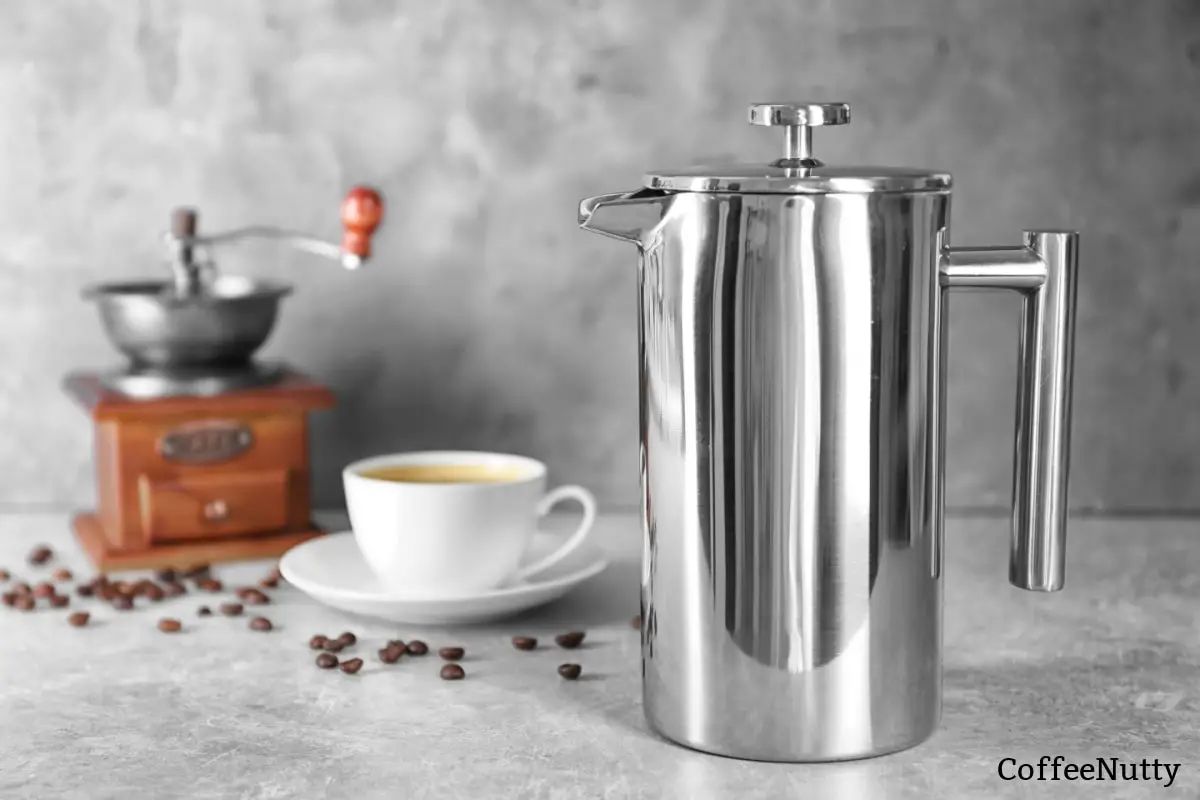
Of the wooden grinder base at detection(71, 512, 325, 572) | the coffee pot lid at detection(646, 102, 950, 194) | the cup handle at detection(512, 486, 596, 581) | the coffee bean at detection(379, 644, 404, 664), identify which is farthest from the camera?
the wooden grinder base at detection(71, 512, 325, 572)

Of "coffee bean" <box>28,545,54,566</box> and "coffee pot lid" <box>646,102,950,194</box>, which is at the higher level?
"coffee pot lid" <box>646,102,950,194</box>

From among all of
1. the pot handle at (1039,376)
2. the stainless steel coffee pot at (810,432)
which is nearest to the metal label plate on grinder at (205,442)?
the stainless steel coffee pot at (810,432)

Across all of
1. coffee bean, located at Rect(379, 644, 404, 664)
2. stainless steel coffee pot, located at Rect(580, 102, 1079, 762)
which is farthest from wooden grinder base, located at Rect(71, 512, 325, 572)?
stainless steel coffee pot, located at Rect(580, 102, 1079, 762)

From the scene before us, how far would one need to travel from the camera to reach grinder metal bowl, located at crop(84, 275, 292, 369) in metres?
1.22

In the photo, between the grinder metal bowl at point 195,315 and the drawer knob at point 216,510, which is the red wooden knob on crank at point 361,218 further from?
the drawer knob at point 216,510

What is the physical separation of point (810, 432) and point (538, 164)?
74cm

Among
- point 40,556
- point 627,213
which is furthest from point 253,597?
point 627,213

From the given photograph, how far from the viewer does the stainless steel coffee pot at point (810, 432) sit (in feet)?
2.33

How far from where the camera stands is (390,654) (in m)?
0.95

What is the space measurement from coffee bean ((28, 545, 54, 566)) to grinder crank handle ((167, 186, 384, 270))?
29 centimetres

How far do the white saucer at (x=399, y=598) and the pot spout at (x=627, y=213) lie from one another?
0.34 metres

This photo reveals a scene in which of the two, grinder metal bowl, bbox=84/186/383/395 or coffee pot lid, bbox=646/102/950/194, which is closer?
coffee pot lid, bbox=646/102/950/194

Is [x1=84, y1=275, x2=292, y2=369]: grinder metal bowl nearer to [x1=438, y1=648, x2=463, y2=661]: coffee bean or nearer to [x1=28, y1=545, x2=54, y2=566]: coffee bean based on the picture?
[x1=28, y1=545, x2=54, y2=566]: coffee bean

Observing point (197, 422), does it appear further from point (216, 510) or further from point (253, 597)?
point (253, 597)
